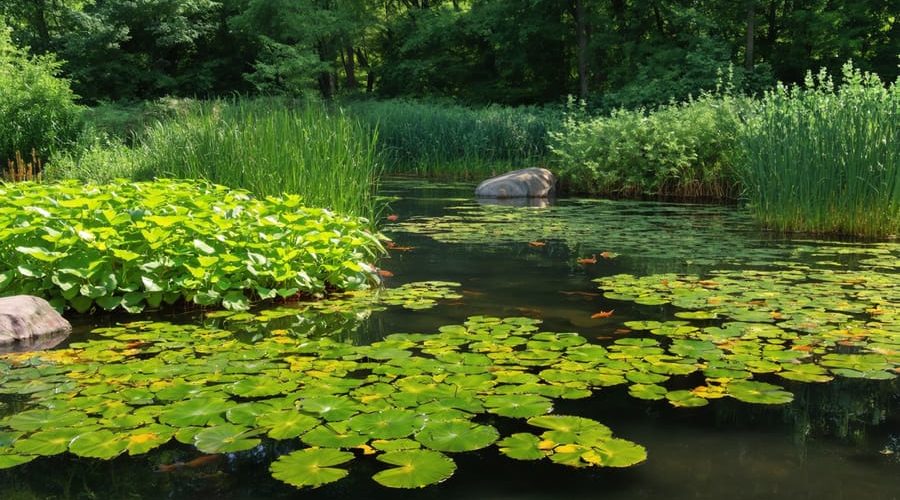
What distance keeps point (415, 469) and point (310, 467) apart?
31 cm

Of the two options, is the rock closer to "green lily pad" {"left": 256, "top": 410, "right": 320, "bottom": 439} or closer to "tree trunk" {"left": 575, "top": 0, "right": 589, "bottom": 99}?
"green lily pad" {"left": 256, "top": 410, "right": 320, "bottom": 439}

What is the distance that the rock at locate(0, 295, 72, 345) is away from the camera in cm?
367

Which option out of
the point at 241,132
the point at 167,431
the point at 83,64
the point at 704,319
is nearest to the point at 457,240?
the point at 241,132

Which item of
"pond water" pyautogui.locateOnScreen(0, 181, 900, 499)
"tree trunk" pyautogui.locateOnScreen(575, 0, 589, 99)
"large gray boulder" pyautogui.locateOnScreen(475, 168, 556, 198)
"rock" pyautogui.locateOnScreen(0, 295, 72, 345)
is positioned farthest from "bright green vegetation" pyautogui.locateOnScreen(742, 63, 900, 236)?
"tree trunk" pyautogui.locateOnScreen(575, 0, 589, 99)

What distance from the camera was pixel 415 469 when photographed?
2189mm

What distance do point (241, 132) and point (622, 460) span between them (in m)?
5.14

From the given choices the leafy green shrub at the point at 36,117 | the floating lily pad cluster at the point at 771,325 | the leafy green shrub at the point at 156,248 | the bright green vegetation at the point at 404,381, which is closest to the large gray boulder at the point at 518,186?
the floating lily pad cluster at the point at 771,325

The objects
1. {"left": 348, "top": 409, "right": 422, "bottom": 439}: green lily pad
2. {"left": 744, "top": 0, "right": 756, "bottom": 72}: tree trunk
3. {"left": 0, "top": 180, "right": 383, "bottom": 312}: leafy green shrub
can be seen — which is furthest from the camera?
{"left": 744, "top": 0, "right": 756, "bottom": 72}: tree trunk

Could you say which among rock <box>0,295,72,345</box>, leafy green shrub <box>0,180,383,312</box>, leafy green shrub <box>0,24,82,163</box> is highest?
leafy green shrub <box>0,24,82,163</box>

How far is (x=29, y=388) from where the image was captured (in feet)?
9.68

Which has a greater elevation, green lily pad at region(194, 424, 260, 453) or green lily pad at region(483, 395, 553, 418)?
green lily pad at region(483, 395, 553, 418)

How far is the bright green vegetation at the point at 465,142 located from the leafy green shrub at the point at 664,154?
3.08 metres

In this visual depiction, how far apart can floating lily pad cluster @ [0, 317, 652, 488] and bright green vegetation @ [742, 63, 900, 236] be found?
14.7ft

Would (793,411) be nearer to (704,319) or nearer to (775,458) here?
(775,458)
